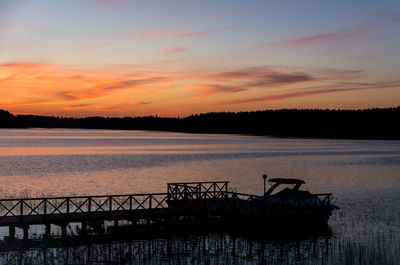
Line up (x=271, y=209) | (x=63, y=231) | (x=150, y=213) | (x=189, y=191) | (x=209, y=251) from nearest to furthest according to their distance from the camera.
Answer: (x=209, y=251) → (x=63, y=231) → (x=150, y=213) → (x=271, y=209) → (x=189, y=191)

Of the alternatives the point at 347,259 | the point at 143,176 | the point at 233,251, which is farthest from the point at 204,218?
the point at 143,176

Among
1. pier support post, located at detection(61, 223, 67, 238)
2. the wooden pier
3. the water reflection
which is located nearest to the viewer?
the water reflection

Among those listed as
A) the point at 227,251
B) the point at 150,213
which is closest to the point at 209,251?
the point at 227,251

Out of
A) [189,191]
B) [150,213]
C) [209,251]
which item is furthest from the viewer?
[189,191]

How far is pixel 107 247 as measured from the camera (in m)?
25.3

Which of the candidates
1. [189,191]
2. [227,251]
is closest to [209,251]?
[227,251]

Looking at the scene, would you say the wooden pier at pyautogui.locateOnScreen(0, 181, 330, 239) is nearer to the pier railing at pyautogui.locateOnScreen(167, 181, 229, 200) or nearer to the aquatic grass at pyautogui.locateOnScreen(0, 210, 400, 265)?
the pier railing at pyautogui.locateOnScreen(167, 181, 229, 200)

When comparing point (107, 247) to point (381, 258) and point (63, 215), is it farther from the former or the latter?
point (381, 258)

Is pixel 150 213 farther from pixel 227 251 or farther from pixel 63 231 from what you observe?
pixel 227 251

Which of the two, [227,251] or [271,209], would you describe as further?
[271,209]

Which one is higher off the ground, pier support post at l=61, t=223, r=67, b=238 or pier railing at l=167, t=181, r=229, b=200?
pier railing at l=167, t=181, r=229, b=200

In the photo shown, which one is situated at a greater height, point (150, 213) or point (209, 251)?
point (150, 213)

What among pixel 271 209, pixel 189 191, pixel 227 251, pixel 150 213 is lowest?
pixel 227 251

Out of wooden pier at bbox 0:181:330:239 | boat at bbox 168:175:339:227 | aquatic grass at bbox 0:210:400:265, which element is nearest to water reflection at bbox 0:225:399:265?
aquatic grass at bbox 0:210:400:265
